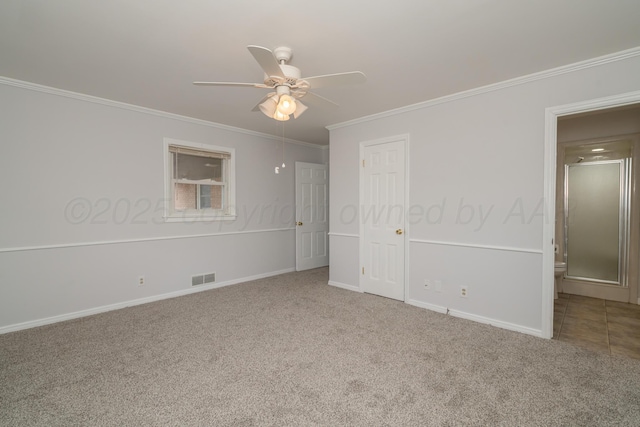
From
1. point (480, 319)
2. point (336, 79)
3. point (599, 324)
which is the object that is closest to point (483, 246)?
point (480, 319)

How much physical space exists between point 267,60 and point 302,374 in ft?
7.18

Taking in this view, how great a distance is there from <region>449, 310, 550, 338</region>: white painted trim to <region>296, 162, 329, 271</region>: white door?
9.93ft

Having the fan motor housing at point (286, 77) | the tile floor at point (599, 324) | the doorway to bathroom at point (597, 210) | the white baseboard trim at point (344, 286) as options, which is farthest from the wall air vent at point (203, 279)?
the doorway to bathroom at point (597, 210)

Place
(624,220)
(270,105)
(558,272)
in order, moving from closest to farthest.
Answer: (270,105)
(624,220)
(558,272)

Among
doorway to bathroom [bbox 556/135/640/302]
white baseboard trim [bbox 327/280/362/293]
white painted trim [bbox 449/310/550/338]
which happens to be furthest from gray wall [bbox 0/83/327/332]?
doorway to bathroom [bbox 556/135/640/302]

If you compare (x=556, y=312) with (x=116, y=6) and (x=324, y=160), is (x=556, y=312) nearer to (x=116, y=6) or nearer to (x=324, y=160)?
(x=324, y=160)

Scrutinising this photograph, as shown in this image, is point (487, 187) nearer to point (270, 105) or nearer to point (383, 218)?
point (383, 218)

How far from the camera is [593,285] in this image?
4.18 m

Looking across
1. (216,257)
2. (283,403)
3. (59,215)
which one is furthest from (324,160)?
(283,403)

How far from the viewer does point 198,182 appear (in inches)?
179

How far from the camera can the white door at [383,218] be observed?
157 inches

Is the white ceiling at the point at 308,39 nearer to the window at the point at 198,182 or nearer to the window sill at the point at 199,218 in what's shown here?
the window at the point at 198,182

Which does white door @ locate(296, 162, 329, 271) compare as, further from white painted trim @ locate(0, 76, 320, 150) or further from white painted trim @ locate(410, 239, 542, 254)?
white painted trim @ locate(410, 239, 542, 254)

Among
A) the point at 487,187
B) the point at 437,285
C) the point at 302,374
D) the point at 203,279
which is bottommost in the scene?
the point at 302,374
